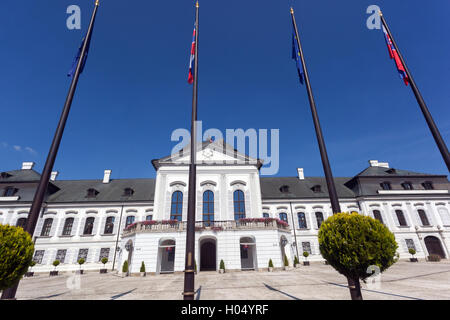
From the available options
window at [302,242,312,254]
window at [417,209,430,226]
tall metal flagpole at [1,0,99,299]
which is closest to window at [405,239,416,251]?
window at [417,209,430,226]

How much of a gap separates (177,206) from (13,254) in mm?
17496

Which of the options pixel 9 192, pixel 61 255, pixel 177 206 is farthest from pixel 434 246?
pixel 9 192

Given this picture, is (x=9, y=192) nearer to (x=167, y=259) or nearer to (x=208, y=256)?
(x=167, y=259)

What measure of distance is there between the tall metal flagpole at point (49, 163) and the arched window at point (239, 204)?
17.9 metres

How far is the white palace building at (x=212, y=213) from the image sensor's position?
1945 centimetres

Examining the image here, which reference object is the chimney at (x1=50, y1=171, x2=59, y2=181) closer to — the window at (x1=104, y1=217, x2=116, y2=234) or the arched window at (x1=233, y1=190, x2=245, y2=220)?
the window at (x1=104, y1=217, x2=116, y2=234)

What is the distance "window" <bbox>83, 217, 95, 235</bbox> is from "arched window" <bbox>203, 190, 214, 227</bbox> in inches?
629

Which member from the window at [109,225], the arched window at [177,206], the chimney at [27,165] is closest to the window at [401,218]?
the arched window at [177,206]

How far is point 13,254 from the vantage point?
5.36 metres

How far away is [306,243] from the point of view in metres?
27.5

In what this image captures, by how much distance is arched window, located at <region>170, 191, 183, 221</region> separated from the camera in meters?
22.2
